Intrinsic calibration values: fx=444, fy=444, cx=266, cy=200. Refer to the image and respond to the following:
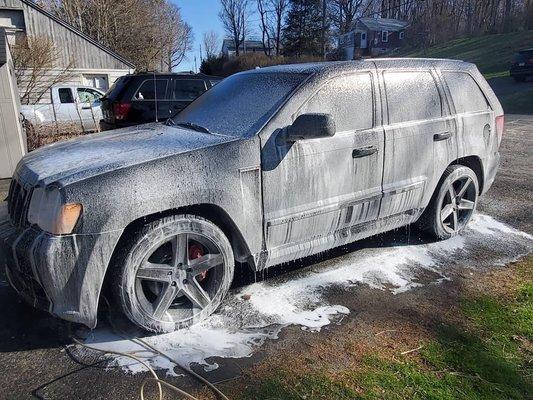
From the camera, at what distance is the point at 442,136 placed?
435 cm

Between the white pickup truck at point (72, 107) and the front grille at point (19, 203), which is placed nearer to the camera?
the front grille at point (19, 203)

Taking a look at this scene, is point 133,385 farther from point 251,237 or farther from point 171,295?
point 251,237

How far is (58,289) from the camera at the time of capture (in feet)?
8.70

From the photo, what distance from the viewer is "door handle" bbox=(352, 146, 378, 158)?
12.2 feet

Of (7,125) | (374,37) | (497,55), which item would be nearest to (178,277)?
(7,125)

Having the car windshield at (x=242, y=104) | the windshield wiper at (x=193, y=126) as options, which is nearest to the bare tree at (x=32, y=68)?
the car windshield at (x=242, y=104)

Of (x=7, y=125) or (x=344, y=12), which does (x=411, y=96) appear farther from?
(x=344, y=12)

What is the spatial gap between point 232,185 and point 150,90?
A: 27.7ft

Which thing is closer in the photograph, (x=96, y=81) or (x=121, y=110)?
(x=121, y=110)

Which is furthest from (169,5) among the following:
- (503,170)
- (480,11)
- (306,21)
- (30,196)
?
(30,196)

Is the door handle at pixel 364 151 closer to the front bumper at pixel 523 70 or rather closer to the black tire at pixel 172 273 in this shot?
the black tire at pixel 172 273

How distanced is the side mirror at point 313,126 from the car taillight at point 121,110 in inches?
307

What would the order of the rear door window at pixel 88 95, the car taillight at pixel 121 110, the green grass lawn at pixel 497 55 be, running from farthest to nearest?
1. the green grass lawn at pixel 497 55
2. the rear door window at pixel 88 95
3. the car taillight at pixel 121 110

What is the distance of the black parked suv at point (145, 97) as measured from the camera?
10180 mm
